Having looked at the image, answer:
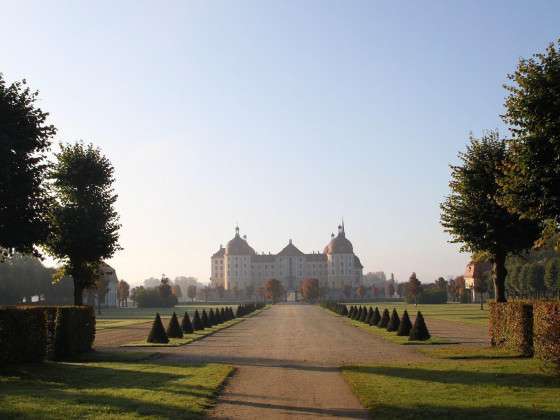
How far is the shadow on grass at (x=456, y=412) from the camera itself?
44.0ft

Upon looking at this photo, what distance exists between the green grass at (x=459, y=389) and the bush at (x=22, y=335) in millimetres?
11196

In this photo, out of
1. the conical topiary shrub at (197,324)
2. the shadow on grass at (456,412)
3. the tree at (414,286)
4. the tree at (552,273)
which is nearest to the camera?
the shadow on grass at (456,412)

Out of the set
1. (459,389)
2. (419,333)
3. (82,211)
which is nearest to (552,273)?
(419,333)

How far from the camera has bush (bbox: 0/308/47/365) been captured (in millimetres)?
21641

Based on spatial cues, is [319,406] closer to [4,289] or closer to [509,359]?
[509,359]

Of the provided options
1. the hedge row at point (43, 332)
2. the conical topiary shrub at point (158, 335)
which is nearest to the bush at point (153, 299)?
the conical topiary shrub at point (158, 335)

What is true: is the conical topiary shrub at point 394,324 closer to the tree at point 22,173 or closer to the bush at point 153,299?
the tree at point 22,173

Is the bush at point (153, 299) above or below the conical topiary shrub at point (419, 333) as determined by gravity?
below

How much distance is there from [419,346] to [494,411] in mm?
18907

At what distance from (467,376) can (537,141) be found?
7.37 m

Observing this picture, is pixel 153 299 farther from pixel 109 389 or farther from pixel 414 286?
pixel 109 389

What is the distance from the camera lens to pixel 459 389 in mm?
17062

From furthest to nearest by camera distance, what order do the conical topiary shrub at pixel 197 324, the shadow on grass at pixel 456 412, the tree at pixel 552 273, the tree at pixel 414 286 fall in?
the tree at pixel 414 286, the tree at pixel 552 273, the conical topiary shrub at pixel 197 324, the shadow on grass at pixel 456 412

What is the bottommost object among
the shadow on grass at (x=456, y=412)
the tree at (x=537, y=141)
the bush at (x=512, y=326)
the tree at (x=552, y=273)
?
the shadow on grass at (x=456, y=412)
